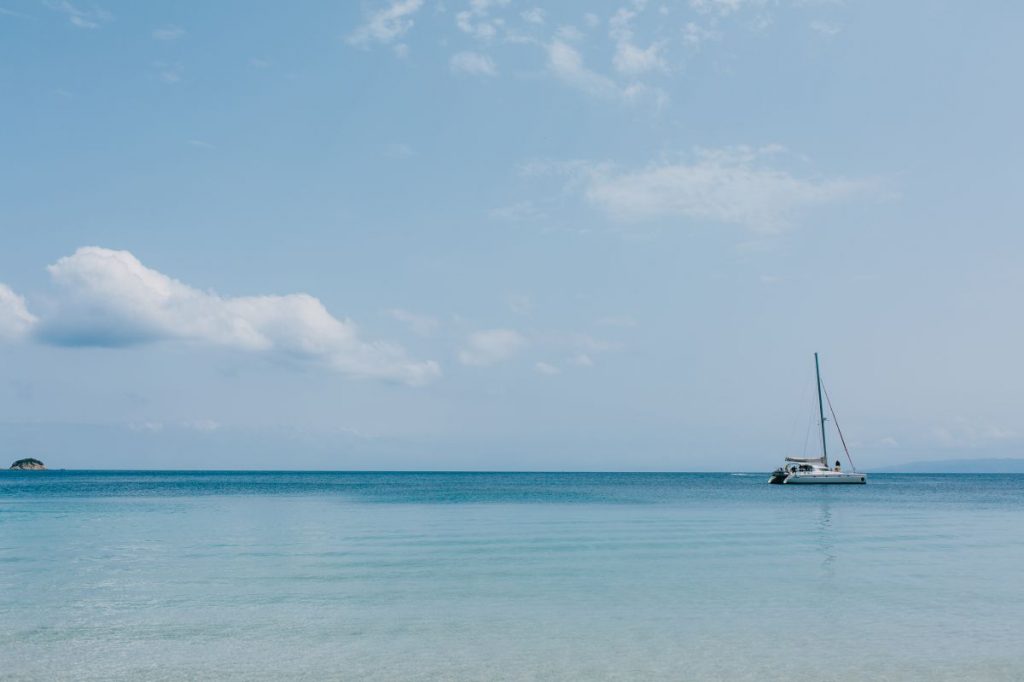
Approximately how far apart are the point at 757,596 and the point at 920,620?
13.1 feet

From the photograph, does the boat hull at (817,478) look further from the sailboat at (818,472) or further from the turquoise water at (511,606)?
the turquoise water at (511,606)

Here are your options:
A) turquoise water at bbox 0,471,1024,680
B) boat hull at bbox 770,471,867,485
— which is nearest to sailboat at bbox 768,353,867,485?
boat hull at bbox 770,471,867,485

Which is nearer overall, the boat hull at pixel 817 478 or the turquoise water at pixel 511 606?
the turquoise water at pixel 511 606

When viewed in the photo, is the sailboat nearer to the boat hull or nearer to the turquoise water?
the boat hull

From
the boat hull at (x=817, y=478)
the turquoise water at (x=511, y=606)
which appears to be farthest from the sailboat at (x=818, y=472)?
the turquoise water at (x=511, y=606)

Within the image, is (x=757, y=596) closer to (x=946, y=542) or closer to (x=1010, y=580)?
(x=1010, y=580)

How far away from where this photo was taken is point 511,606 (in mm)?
19875

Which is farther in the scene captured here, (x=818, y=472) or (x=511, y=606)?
(x=818, y=472)

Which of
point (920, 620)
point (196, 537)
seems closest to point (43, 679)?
point (920, 620)

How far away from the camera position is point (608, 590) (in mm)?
22141

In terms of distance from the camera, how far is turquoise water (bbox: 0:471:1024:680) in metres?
14.8

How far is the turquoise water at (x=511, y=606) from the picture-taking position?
1479 centimetres

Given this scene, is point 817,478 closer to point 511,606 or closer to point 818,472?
point 818,472

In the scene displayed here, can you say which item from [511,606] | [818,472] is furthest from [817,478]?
[511,606]
